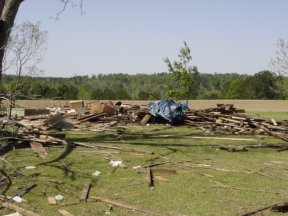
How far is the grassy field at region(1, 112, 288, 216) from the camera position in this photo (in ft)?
20.8

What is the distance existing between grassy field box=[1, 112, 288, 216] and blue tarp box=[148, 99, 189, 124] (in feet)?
20.4

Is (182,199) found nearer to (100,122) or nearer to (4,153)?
(4,153)

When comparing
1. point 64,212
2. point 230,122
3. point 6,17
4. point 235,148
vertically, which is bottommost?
point 64,212

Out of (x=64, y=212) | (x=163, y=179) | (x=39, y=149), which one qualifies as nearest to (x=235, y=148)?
(x=163, y=179)

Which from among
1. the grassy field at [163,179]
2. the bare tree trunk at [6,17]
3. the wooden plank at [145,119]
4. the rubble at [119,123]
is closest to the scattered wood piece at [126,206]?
the grassy field at [163,179]

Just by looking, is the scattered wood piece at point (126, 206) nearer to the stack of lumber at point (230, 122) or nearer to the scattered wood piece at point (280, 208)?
the scattered wood piece at point (280, 208)

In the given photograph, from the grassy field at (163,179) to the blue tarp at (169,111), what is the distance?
622 cm

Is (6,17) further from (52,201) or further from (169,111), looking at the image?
(169,111)

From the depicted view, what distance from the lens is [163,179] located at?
800 centimetres

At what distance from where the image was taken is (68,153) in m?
10.4

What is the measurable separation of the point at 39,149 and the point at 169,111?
917 cm

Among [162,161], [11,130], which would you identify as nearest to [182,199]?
[162,161]

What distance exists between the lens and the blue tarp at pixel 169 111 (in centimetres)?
1869

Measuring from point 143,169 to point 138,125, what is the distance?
32.4ft
